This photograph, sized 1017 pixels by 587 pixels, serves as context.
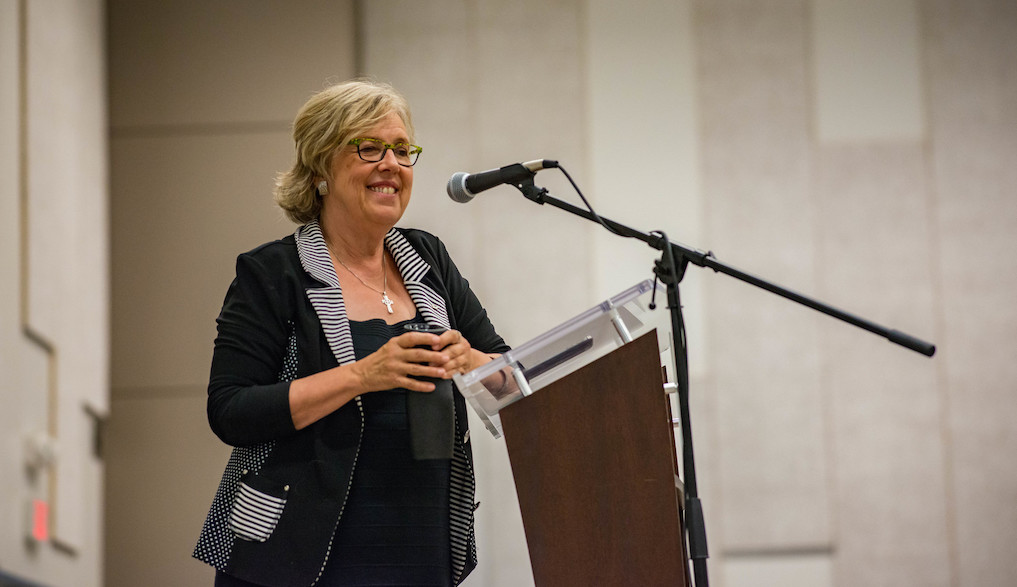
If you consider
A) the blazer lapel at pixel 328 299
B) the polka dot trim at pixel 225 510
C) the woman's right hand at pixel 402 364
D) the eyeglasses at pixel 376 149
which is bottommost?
the polka dot trim at pixel 225 510

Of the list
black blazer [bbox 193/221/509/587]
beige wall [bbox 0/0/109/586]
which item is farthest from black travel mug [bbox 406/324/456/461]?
beige wall [bbox 0/0/109/586]

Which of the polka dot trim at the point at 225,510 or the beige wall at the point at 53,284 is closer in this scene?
the polka dot trim at the point at 225,510

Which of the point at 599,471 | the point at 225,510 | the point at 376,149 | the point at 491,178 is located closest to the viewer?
the point at 599,471

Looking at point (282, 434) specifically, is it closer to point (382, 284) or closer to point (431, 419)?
point (431, 419)

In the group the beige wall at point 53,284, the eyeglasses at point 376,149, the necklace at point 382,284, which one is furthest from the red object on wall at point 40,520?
the eyeglasses at point 376,149

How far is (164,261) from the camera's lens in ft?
12.2

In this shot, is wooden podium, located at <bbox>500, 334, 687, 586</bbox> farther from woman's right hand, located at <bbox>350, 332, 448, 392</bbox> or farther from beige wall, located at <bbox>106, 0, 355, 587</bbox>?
beige wall, located at <bbox>106, 0, 355, 587</bbox>

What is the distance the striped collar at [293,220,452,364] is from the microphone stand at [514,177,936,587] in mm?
340

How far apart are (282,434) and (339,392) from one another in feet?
0.40

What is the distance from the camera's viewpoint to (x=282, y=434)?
1604 millimetres

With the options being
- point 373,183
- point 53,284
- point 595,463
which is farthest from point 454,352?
point 53,284

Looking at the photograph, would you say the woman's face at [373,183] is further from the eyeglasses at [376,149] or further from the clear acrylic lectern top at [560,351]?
A: the clear acrylic lectern top at [560,351]

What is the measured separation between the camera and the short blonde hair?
1.86 m

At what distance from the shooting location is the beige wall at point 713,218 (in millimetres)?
3691
